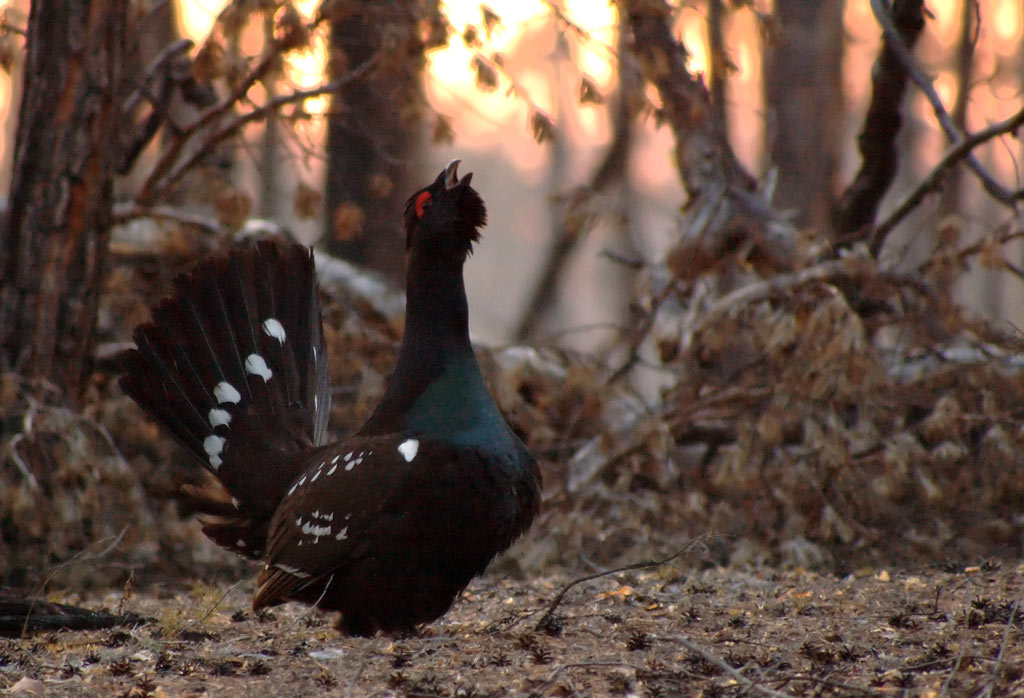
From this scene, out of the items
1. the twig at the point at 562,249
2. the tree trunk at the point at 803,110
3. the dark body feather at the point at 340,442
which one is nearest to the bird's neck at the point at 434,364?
the dark body feather at the point at 340,442

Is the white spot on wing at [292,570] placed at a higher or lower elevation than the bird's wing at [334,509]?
lower

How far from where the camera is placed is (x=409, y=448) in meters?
3.99

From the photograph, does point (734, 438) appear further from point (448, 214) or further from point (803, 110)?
point (803, 110)

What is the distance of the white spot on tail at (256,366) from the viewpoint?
17.2 feet

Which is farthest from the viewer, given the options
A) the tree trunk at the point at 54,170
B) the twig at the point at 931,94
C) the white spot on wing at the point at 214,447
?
the twig at the point at 931,94

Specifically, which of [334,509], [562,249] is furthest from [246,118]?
[562,249]

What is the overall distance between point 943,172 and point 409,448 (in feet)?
14.2

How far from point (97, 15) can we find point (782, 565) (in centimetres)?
492

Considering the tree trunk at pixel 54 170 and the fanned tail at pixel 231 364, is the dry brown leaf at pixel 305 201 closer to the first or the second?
the tree trunk at pixel 54 170

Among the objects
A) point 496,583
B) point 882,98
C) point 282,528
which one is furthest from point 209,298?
point 882,98

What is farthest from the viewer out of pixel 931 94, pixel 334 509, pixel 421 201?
pixel 931 94

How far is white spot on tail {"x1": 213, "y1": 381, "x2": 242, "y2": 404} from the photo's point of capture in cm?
520

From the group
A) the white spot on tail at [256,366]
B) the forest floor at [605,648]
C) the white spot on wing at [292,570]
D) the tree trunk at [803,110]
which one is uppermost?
the tree trunk at [803,110]

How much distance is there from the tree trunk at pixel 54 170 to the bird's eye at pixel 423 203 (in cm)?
255
